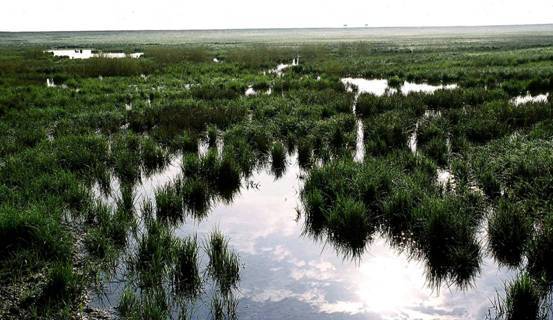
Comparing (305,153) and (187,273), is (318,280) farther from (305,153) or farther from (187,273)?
(305,153)

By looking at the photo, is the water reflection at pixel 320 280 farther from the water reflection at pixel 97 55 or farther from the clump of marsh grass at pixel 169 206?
the water reflection at pixel 97 55

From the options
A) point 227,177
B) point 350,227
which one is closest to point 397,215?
point 350,227

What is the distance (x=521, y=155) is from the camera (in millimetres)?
9695

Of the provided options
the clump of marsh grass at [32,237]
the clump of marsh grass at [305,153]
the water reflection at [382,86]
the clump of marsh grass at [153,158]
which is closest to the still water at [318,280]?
the clump of marsh grass at [32,237]

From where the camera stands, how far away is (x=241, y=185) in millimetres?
9828

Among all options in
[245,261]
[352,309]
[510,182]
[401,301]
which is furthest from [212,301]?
[510,182]

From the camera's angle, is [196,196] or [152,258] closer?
[152,258]

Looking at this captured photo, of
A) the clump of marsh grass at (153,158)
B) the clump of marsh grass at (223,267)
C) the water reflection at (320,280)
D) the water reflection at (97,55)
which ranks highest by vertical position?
the water reflection at (97,55)

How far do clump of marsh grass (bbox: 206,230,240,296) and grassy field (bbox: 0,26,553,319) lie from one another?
20 millimetres

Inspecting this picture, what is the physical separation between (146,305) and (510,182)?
7.36 metres

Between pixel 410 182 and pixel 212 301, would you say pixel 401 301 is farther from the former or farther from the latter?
pixel 410 182

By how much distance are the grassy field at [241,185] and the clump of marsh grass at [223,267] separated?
0.06ft

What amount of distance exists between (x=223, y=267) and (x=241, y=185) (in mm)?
4018

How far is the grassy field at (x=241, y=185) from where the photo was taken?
5.61m
